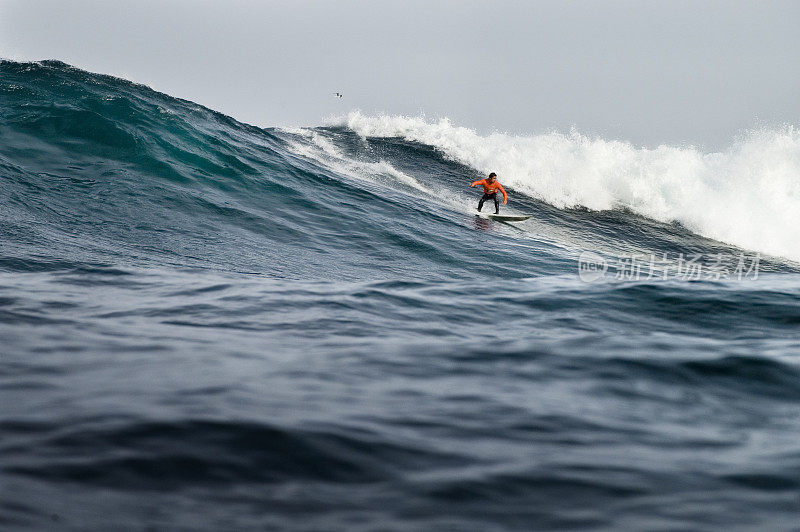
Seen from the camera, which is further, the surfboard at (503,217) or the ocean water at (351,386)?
the surfboard at (503,217)

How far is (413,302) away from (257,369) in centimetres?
304

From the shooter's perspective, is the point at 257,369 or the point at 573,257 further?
the point at 573,257

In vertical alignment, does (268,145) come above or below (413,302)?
above

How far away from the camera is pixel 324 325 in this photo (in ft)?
18.8

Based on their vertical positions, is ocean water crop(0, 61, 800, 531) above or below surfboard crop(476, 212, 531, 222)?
below

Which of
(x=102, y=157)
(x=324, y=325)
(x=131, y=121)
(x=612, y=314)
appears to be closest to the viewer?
(x=324, y=325)

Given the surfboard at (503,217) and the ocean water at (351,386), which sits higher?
the surfboard at (503,217)

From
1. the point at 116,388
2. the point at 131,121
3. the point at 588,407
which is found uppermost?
the point at 131,121

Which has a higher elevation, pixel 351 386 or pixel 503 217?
pixel 503 217

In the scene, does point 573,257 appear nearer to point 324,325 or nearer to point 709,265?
point 709,265

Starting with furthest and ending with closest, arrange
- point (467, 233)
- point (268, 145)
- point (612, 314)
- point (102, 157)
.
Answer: point (268, 145) → point (467, 233) → point (102, 157) → point (612, 314)

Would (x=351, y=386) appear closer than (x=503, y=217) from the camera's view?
Yes

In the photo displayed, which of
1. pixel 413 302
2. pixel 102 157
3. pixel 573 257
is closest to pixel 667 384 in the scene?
pixel 413 302

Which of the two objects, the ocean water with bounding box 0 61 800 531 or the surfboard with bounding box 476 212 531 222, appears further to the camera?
the surfboard with bounding box 476 212 531 222
